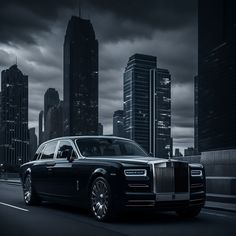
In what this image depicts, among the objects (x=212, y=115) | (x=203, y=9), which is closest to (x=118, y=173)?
(x=212, y=115)

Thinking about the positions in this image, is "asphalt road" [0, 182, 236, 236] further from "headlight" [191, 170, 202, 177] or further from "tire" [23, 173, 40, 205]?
"tire" [23, 173, 40, 205]

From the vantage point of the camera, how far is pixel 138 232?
321 inches

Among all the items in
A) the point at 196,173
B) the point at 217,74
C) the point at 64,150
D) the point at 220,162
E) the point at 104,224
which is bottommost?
the point at 104,224

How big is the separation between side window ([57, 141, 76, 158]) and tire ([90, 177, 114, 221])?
58.7 inches

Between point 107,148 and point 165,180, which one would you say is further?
point 107,148

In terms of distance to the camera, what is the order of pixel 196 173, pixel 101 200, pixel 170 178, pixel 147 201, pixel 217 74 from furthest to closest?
pixel 217 74
pixel 196 173
pixel 101 200
pixel 170 178
pixel 147 201

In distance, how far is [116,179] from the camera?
29.6 ft

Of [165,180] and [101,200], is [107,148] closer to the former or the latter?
[101,200]

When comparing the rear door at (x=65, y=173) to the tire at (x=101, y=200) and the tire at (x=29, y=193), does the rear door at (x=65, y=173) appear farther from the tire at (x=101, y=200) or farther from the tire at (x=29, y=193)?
the tire at (x=29, y=193)

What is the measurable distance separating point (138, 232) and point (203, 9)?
18669cm

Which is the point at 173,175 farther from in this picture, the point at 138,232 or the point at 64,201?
the point at 64,201

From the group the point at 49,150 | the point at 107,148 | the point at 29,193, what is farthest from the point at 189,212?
the point at 29,193

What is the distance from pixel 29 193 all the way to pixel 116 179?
4.50 metres

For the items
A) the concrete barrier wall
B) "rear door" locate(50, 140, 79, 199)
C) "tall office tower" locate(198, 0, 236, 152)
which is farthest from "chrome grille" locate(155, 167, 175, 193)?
"tall office tower" locate(198, 0, 236, 152)
